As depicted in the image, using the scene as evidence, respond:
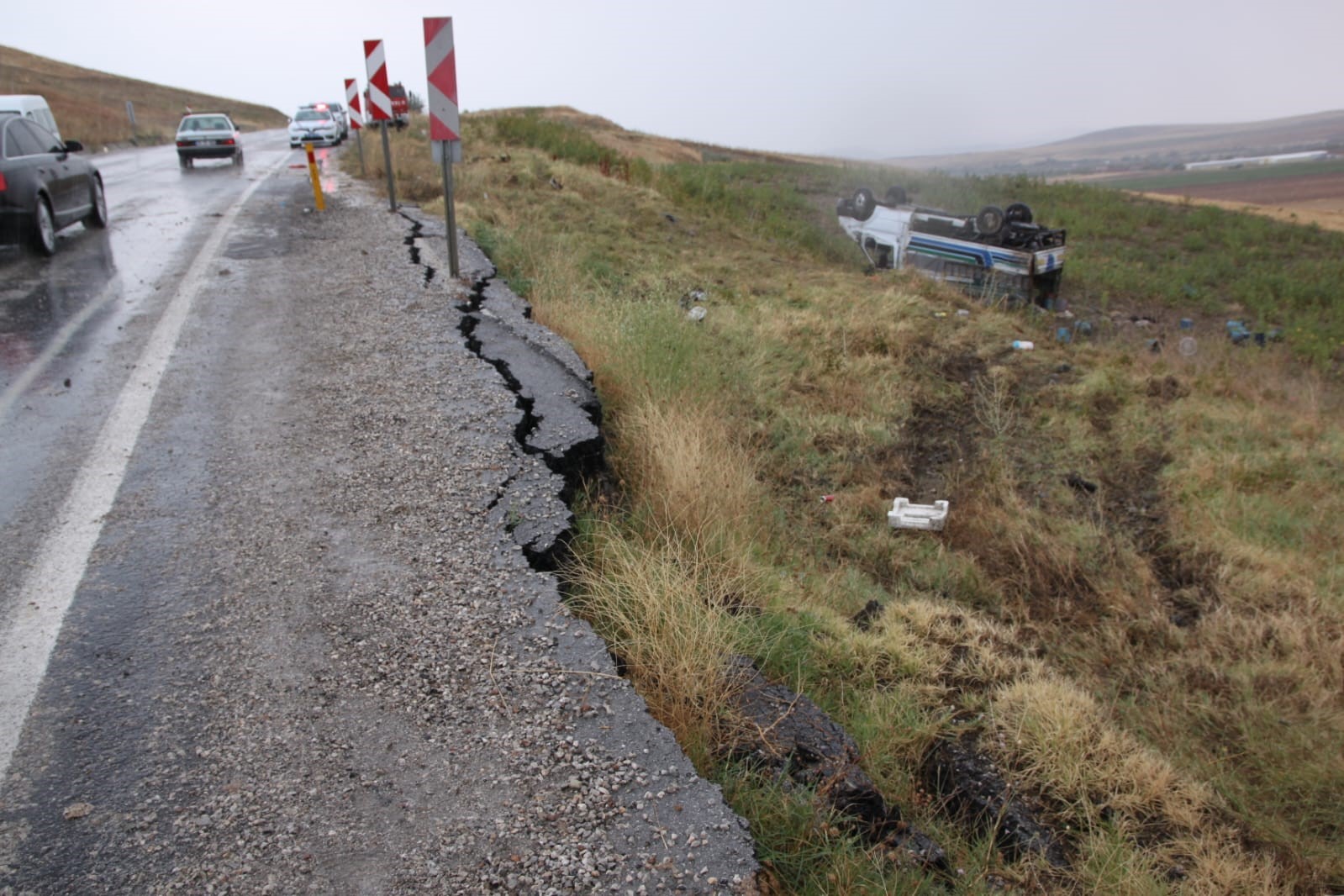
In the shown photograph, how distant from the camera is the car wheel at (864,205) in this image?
15.2 m

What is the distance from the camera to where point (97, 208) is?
10.5 meters

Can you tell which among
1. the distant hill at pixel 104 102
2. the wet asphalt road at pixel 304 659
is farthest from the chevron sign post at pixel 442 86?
the distant hill at pixel 104 102

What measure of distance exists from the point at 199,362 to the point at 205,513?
2.50m

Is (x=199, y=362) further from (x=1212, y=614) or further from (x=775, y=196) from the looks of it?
(x=775, y=196)

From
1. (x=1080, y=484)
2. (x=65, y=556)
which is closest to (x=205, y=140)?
(x=65, y=556)

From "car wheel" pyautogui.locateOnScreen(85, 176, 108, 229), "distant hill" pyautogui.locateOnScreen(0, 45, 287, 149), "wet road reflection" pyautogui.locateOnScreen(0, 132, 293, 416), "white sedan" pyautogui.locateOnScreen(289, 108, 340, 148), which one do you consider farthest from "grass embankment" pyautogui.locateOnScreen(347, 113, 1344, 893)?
"distant hill" pyautogui.locateOnScreen(0, 45, 287, 149)

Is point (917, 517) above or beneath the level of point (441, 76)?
beneath

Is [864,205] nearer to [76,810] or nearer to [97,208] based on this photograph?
[97,208]

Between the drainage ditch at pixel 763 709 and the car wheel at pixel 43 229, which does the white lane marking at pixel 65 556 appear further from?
the car wheel at pixel 43 229

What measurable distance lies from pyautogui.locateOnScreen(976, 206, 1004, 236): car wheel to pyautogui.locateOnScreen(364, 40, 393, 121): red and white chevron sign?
8.63m

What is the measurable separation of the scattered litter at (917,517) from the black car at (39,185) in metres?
8.98

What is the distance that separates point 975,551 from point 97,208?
1112 cm

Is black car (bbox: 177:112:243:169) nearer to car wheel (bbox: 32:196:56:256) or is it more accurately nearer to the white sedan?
the white sedan

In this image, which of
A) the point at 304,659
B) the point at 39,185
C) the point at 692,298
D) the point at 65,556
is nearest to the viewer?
the point at 304,659
